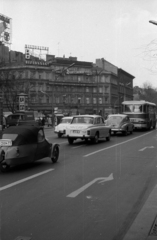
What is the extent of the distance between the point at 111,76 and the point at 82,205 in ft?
323

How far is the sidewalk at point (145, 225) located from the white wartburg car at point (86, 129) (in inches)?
509

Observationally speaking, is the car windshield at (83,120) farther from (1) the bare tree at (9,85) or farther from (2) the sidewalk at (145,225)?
(1) the bare tree at (9,85)

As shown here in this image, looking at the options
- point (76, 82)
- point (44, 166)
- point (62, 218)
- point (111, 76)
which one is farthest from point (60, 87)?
point (62, 218)

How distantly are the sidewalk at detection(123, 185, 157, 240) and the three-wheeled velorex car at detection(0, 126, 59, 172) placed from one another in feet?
16.7

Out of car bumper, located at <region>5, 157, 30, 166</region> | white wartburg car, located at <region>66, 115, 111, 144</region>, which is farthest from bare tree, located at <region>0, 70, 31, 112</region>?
car bumper, located at <region>5, 157, 30, 166</region>

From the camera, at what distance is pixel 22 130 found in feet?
→ 37.4

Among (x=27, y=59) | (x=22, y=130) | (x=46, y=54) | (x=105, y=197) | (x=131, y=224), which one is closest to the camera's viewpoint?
(x=131, y=224)

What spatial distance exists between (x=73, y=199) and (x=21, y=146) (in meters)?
4.05

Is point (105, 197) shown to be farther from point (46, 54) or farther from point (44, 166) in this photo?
point (46, 54)

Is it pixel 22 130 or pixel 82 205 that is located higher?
pixel 22 130

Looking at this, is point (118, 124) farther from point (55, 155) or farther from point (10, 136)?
point (10, 136)

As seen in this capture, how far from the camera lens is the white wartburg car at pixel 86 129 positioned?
19.7m

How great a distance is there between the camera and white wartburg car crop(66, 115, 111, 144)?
19.7 m

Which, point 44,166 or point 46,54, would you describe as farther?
point 46,54
